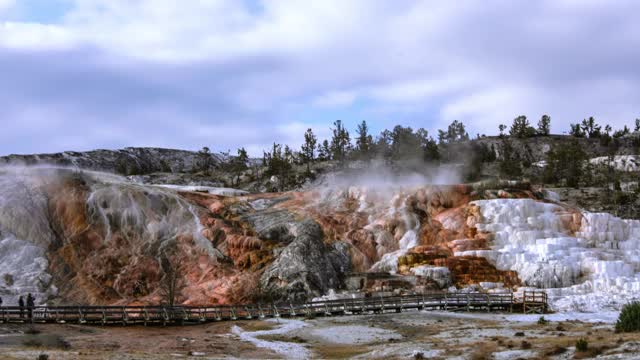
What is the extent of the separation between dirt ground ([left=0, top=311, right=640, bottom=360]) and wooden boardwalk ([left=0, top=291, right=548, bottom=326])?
4.97 feet

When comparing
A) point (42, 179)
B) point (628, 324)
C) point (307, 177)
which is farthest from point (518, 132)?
point (628, 324)

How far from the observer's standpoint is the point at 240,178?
115375 mm

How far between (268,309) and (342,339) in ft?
32.3

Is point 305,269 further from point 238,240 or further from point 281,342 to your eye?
point 281,342

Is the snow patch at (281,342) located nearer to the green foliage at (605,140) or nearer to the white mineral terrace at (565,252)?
the white mineral terrace at (565,252)

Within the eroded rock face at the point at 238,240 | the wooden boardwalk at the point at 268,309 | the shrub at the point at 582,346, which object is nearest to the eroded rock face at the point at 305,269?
the eroded rock face at the point at 238,240

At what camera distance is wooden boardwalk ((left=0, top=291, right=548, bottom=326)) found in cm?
4331

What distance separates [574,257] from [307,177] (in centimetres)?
5719

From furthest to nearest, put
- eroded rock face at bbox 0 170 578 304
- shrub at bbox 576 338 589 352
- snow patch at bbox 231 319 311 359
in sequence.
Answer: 1. eroded rock face at bbox 0 170 578 304
2. snow patch at bbox 231 319 311 359
3. shrub at bbox 576 338 589 352

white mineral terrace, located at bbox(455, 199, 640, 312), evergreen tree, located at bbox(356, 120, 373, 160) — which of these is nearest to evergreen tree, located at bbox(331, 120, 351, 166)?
evergreen tree, located at bbox(356, 120, 373, 160)

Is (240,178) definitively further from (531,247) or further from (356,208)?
(531,247)

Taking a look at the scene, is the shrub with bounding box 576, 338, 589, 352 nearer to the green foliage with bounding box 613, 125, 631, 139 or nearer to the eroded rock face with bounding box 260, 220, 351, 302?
the eroded rock face with bounding box 260, 220, 351, 302

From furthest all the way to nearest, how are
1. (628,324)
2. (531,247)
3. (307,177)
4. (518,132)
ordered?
1. (518,132)
2. (307,177)
3. (531,247)
4. (628,324)

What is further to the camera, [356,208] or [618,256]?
[356,208]
